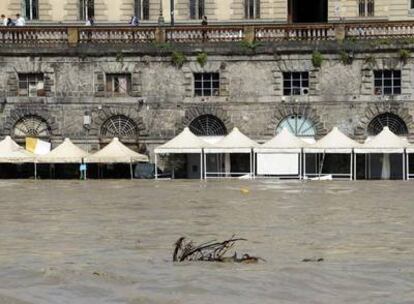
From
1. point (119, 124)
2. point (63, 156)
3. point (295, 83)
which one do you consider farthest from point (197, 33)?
point (63, 156)

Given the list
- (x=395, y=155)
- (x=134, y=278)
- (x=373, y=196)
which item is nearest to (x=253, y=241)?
(x=134, y=278)

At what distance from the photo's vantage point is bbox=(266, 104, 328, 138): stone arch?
42.6 metres

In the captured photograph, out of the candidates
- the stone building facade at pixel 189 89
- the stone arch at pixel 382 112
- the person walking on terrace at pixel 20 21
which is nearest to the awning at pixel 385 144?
the stone arch at pixel 382 112

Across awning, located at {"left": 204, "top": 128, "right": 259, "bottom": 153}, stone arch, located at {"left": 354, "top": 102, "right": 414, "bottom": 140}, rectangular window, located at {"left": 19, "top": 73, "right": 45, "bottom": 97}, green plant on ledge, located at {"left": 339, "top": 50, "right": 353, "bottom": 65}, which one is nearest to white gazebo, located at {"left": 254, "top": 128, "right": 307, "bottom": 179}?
awning, located at {"left": 204, "top": 128, "right": 259, "bottom": 153}

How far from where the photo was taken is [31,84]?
43719 millimetres

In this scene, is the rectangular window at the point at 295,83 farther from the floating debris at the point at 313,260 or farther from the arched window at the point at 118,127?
the floating debris at the point at 313,260

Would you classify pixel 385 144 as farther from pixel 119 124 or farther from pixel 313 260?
pixel 313 260

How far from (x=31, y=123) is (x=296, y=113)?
12088mm

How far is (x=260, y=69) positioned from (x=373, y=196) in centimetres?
1469

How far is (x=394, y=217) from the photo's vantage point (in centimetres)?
2136

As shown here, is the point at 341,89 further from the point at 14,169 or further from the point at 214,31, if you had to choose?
the point at 14,169

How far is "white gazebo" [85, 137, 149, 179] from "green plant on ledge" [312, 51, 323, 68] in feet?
28.6

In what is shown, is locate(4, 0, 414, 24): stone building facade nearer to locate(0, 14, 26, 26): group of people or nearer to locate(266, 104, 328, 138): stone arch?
locate(0, 14, 26, 26): group of people

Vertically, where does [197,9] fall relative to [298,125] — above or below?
above
